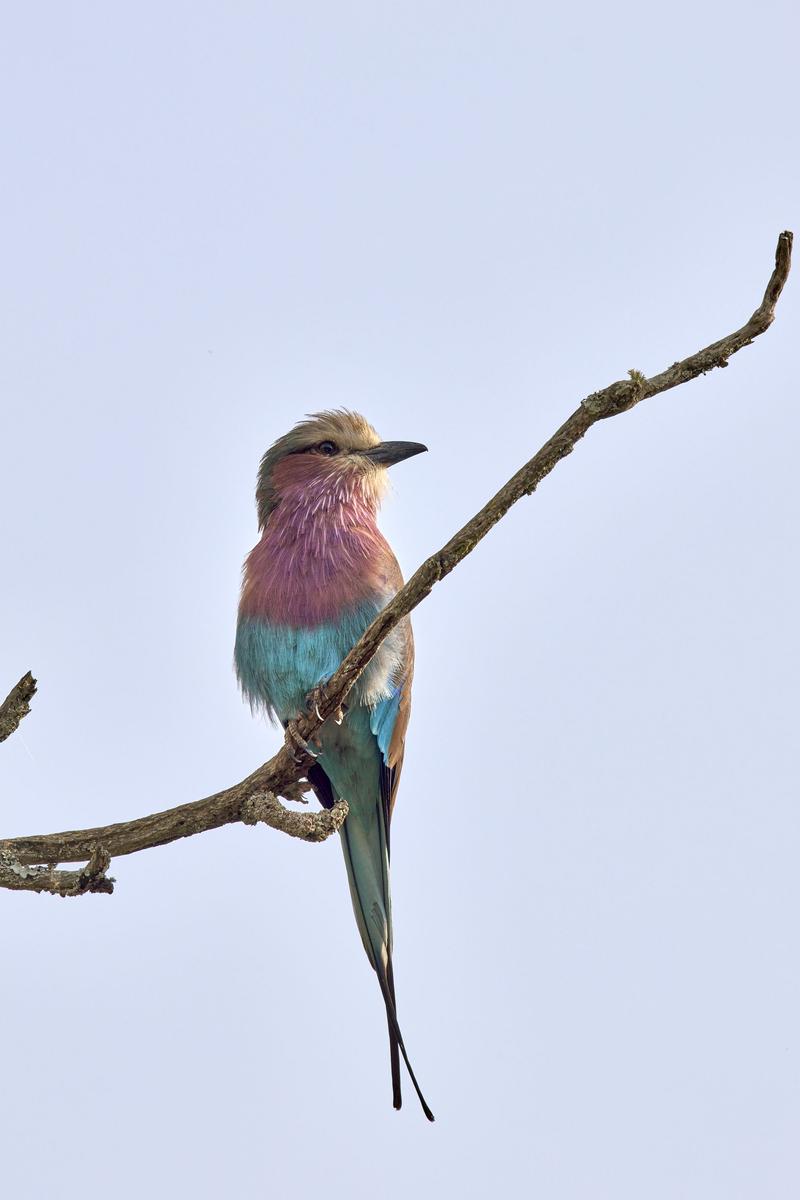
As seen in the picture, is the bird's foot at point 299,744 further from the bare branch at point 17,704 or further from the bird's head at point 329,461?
the bird's head at point 329,461

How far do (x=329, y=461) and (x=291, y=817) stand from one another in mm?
1947

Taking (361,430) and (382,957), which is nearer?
(382,957)

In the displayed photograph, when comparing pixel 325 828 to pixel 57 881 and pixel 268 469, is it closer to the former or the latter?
pixel 57 881

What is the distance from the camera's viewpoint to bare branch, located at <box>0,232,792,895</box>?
3.13m

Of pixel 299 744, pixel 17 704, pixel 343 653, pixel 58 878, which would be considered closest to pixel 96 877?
pixel 58 878

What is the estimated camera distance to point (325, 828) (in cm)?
363

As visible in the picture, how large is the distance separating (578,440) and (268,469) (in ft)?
7.65

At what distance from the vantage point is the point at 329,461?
5328 millimetres

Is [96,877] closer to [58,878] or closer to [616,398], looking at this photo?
[58,878]

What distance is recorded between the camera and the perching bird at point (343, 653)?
4.70 m

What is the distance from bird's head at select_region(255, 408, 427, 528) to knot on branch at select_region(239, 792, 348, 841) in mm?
1579

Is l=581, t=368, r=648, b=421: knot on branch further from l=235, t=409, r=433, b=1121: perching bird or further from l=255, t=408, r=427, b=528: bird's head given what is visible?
l=255, t=408, r=427, b=528: bird's head

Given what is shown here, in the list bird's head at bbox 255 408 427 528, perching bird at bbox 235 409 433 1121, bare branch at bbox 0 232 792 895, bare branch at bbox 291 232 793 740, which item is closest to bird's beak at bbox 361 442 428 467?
bird's head at bbox 255 408 427 528

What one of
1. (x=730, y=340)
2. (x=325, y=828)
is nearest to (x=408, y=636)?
(x=325, y=828)
